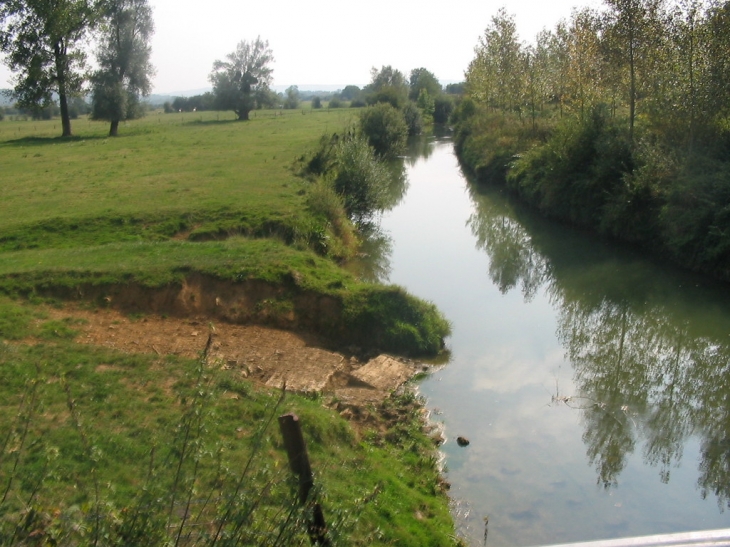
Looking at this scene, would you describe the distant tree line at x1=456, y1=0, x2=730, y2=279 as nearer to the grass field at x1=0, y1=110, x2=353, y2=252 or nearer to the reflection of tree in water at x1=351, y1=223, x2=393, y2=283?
the reflection of tree in water at x1=351, y1=223, x2=393, y2=283

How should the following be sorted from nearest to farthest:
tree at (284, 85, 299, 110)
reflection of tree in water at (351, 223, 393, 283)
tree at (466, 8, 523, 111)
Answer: reflection of tree in water at (351, 223, 393, 283) < tree at (466, 8, 523, 111) < tree at (284, 85, 299, 110)

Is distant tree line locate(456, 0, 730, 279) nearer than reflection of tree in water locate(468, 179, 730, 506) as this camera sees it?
No

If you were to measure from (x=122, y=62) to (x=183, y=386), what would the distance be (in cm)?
Result: 4900

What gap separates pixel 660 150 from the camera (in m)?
21.5

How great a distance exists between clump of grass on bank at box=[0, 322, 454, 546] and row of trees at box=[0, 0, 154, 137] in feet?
137

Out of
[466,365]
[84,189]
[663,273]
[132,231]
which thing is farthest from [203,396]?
[84,189]

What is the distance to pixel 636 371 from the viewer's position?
1312cm

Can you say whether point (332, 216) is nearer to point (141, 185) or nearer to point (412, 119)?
point (141, 185)

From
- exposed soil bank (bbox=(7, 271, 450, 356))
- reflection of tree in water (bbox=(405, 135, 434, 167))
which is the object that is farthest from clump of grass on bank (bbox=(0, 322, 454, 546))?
reflection of tree in water (bbox=(405, 135, 434, 167))

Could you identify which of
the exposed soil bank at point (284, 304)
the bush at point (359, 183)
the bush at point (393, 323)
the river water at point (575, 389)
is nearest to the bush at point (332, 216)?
the river water at point (575, 389)

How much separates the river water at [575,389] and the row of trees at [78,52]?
34133 millimetres

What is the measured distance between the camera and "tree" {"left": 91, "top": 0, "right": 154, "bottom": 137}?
48.5m

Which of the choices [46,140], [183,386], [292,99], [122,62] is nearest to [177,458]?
[183,386]

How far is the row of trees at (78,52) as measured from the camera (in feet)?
143
